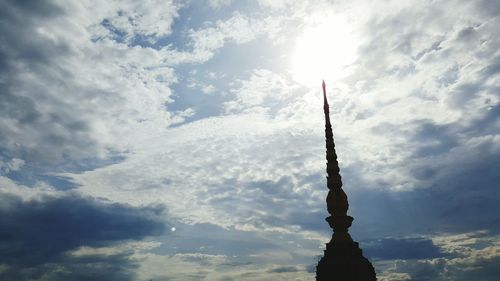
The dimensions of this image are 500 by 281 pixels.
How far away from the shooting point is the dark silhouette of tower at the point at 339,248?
31.0 meters

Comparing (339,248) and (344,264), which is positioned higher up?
(339,248)

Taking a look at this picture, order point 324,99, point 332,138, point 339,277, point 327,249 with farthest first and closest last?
point 324,99
point 332,138
point 327,249
point 339,277

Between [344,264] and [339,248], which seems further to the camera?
[339,248]

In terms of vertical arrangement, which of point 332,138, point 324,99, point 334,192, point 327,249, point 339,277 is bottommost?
point 339,277

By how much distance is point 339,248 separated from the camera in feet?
105

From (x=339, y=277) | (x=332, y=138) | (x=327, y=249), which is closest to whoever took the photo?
(x=339, y=277)

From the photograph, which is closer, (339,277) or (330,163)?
(339,277)

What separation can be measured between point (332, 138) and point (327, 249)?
9.92 m

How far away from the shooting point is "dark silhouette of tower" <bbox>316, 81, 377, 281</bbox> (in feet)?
102

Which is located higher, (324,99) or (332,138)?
(324,99)

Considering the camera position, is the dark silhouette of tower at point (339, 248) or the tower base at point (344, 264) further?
the dark silhouette of tower at point (339, 248)

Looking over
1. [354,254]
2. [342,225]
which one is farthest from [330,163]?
[354,254]

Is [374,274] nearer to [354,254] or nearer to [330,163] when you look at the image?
[354,254]

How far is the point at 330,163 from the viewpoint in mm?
34781
